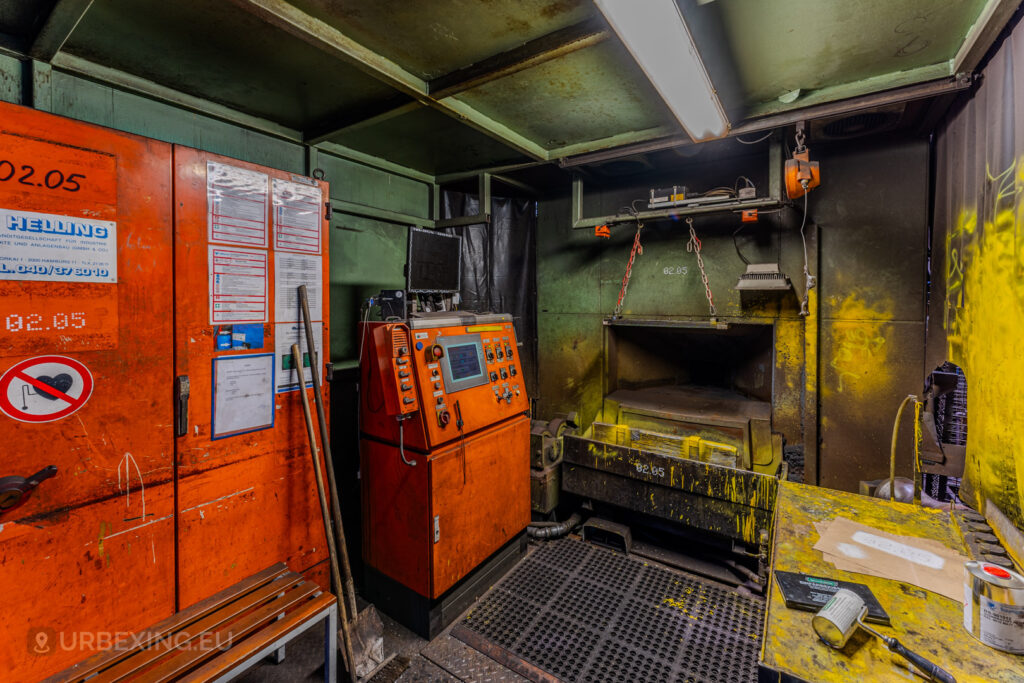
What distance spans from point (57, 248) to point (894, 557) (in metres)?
2.88

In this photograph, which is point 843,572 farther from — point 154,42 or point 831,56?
point 154,42

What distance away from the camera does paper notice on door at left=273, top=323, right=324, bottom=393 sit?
6.62 ft

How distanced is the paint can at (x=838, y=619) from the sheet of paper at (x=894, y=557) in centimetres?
26

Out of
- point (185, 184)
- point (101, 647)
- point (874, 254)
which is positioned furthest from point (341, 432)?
point (874, 254)

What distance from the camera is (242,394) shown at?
6.21ft

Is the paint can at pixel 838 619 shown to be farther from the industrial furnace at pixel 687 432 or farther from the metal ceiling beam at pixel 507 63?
the metal ceiling beam at pixel 507 63

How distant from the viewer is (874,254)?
286 cm

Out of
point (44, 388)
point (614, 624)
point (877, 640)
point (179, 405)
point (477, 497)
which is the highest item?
point (44, 388)

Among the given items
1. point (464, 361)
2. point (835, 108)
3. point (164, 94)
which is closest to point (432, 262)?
point (464, 361)

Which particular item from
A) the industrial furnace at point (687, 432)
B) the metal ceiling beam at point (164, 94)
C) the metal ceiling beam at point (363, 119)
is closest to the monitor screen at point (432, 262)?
the metal ceiling beam at point (363, 119)

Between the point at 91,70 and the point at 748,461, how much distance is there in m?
4.21

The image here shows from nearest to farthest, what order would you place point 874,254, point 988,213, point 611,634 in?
1. point 988,213
2. point 611,634
3. point 874,254

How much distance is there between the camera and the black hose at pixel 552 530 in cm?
308

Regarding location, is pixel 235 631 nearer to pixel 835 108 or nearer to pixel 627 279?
pixel 627 279
